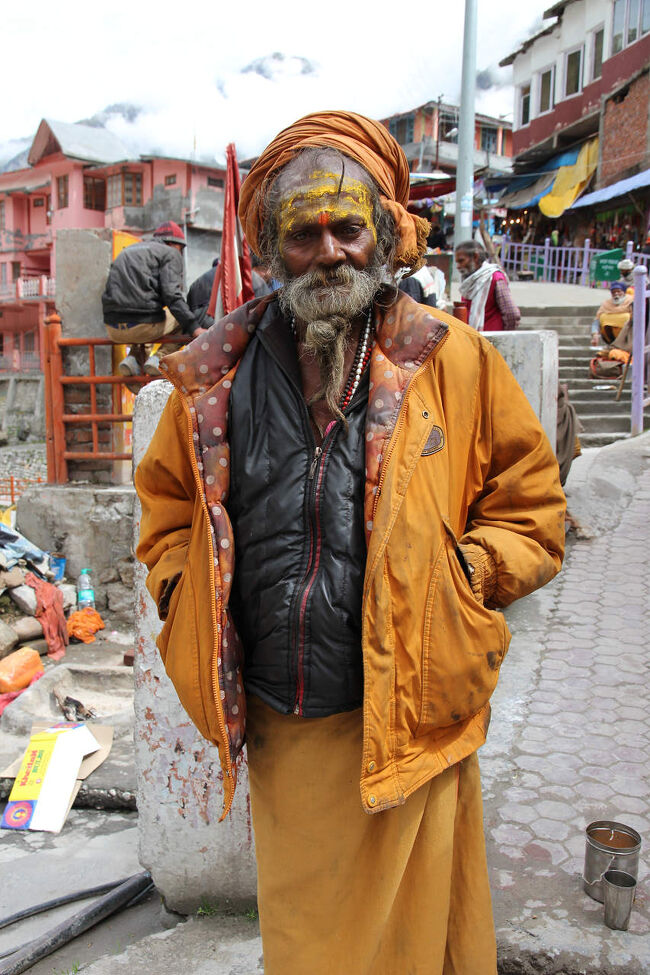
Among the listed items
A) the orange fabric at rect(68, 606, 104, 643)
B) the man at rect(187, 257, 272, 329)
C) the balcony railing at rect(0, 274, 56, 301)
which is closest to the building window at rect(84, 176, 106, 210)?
the balcony railing at rect(0, 274, 56, 301)

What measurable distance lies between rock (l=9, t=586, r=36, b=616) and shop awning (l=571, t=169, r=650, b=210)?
1818cm

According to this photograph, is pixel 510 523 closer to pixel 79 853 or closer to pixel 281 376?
pixel 281 376

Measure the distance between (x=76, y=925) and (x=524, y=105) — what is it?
32.0 m

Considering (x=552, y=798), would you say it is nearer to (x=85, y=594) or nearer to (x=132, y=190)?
(x=85, y=594)

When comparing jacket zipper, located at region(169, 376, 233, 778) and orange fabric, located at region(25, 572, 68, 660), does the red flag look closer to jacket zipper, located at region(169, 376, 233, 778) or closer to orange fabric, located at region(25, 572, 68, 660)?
orange fabric, located at region(25, 572, 68, 660)

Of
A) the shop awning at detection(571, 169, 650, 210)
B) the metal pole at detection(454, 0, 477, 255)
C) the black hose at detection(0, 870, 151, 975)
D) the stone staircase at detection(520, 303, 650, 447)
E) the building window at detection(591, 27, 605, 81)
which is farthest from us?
the building window at detection(591, 27, 605, 81)

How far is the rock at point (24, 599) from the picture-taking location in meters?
6.25

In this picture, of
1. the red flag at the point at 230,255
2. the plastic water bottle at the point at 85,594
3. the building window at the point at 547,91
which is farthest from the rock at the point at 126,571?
the building window at the point at 547,91

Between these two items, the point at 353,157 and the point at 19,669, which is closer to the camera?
the point at 353,157

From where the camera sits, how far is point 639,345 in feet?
26.7

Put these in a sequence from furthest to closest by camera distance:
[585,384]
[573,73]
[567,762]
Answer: [573,73] < [585,384] < [567,762]

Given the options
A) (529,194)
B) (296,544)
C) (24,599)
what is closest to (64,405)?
(24,599)

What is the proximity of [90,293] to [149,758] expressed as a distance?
5.40 meters

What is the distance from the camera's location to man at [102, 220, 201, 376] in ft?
20.5
